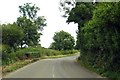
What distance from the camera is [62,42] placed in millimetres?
142000

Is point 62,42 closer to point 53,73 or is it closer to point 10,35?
point 10,35

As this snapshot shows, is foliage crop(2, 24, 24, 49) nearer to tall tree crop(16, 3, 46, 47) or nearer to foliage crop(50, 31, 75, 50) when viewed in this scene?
tall tree crop(16, 3, 46, 47)

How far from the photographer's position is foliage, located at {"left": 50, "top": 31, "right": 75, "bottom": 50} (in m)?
140

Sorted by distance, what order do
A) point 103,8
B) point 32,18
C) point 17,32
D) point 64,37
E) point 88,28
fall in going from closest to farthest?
point 103,8
point 88,28
point 17,32
point 32,18
point 64,37

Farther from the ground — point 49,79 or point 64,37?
point 64,37

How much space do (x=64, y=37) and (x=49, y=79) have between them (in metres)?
123

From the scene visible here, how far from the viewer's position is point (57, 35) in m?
151

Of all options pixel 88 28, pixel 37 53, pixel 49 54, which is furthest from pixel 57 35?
pixel 88 28

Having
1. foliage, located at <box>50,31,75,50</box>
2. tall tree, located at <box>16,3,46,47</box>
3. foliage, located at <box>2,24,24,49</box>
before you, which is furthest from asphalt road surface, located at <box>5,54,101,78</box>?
foliage, located at <box>50,31,75,50</box>

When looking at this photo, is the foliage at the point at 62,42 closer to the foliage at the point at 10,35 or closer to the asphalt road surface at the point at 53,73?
the foliage at the point at 10,35

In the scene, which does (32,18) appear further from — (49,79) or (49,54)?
(49,79)

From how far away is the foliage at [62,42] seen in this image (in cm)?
14050

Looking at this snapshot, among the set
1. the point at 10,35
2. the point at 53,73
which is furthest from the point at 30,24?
the point at 53,73

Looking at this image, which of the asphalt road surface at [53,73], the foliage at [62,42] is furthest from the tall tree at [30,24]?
the asphalt road surface at [53,73]
